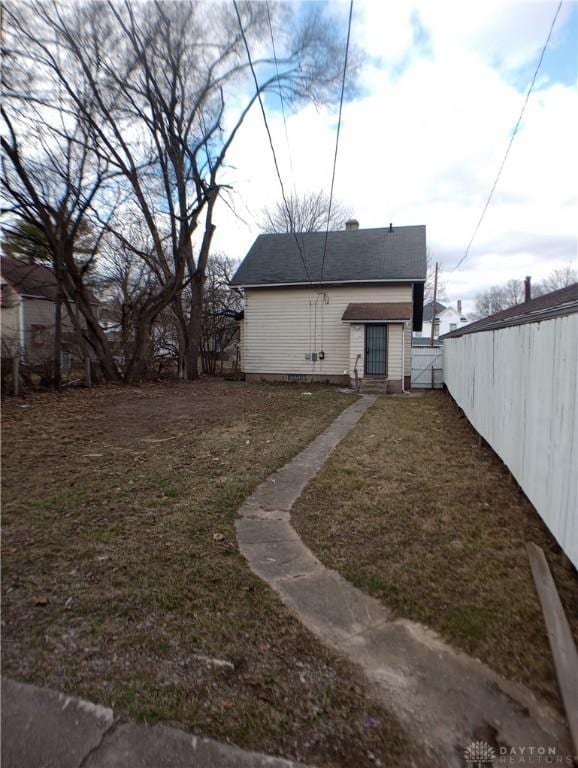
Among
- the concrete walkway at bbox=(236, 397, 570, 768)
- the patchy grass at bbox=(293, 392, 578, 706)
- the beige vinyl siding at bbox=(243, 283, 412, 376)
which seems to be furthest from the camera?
the beige vinyl siding at bbox=(243, 283, 412, 376)

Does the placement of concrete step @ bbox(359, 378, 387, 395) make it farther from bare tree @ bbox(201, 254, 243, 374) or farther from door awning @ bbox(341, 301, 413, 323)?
bare tree @ bbox(201, 254, 243, 374)

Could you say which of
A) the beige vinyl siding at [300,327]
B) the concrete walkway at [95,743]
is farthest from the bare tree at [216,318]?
the concrete walkway at [95,743]

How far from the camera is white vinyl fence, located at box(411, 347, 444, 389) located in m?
17.5

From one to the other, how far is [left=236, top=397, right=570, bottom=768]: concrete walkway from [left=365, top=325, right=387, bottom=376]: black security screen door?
42.3 feet

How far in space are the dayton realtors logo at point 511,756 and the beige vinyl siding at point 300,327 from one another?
47.1 ft

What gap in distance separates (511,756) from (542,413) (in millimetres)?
2457

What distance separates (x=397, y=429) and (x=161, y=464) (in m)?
4.46

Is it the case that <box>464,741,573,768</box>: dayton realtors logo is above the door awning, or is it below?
below

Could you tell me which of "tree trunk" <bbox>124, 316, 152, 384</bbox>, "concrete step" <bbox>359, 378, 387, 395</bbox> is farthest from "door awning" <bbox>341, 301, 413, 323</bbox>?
"tree trunk" <bbox>124, 316, 152, 384</bbox>

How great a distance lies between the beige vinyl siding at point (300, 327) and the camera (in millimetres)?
16422

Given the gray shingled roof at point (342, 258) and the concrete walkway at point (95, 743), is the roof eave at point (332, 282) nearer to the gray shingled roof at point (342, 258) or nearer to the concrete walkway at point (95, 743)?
the gray shingled roof at point (342, 258)

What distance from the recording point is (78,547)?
10.2 feet

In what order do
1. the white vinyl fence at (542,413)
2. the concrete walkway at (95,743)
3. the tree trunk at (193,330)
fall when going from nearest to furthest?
1. the concrete walkway at (95,743)
2. the white vinyl fence at (542,413)
3. the tree trunk at (193,330)

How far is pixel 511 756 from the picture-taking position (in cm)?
159
